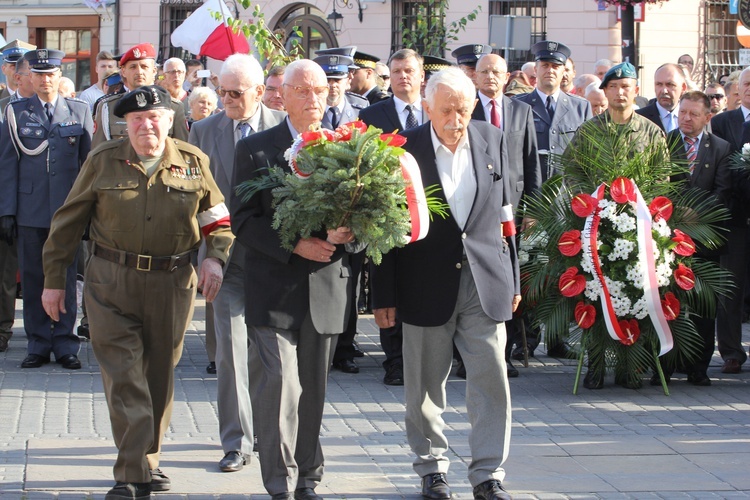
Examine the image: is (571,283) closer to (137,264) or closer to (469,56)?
(137,264)

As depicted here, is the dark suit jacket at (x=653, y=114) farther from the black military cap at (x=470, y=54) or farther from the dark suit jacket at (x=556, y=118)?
the black military cap at (x=470, y=54)

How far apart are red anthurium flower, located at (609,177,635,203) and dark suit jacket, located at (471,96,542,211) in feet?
2.71

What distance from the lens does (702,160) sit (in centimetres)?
931

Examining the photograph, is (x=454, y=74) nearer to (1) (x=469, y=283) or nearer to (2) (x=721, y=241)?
(1) (x=469, y=283)

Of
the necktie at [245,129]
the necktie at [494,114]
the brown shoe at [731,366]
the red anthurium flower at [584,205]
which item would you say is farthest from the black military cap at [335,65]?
the brown shoe at [731,366]

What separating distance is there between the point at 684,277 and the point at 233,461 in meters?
3.69

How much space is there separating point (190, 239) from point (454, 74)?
1569 mm

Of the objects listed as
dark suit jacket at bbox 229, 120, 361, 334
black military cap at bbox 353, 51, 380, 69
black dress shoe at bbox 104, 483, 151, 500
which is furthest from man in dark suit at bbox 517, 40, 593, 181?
black dress shoe at bbox 104, 483, 151, 500

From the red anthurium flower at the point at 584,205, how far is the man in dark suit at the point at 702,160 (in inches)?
39.8

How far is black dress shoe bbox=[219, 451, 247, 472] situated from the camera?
6.70 meters

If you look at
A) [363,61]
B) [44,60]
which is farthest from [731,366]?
[44,60]

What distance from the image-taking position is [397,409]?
8.35m

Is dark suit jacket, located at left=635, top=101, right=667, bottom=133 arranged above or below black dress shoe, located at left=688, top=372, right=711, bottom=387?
above

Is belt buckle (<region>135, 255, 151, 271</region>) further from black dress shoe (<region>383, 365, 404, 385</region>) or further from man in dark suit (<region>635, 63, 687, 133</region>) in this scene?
man in dark suit (<region>635, 63, 687, 133</region>)
